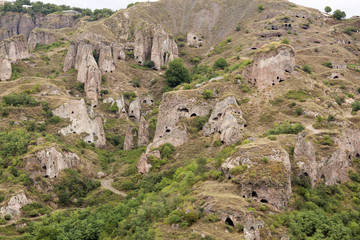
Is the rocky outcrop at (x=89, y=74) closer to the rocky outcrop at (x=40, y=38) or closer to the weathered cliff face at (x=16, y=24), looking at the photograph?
the rocky outcrop at (x=40, y=38)

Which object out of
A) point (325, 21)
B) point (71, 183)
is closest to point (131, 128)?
point (71, 183)

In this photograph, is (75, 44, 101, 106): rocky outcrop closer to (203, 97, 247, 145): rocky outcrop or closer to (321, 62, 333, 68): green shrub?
(203, 97, 247, 145): rocky outcrop

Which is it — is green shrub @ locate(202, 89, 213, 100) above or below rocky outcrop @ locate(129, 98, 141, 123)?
above

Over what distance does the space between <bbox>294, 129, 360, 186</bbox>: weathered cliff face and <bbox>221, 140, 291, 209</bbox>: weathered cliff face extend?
2.83 m

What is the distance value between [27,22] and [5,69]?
78.7 m

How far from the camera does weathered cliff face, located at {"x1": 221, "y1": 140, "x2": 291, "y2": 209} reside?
46344 mm

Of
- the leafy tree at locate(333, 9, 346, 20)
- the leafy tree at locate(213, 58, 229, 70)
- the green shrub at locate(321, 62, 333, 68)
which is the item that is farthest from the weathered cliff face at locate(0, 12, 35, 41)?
the leafy tree at locate(333, 9, 346, 20)

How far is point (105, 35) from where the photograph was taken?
385ft

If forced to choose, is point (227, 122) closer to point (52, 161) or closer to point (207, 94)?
point (207, 94)

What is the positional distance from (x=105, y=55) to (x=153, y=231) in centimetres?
6692

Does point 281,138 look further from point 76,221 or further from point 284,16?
point 284,16

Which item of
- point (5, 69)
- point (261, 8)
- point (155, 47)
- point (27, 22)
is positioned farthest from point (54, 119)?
point (27, 22)

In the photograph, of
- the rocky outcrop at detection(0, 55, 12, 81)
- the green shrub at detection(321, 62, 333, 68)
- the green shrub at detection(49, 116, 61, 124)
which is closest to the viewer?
the green shrub at detection(49, 116, 61, 124)

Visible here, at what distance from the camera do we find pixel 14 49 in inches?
3935
